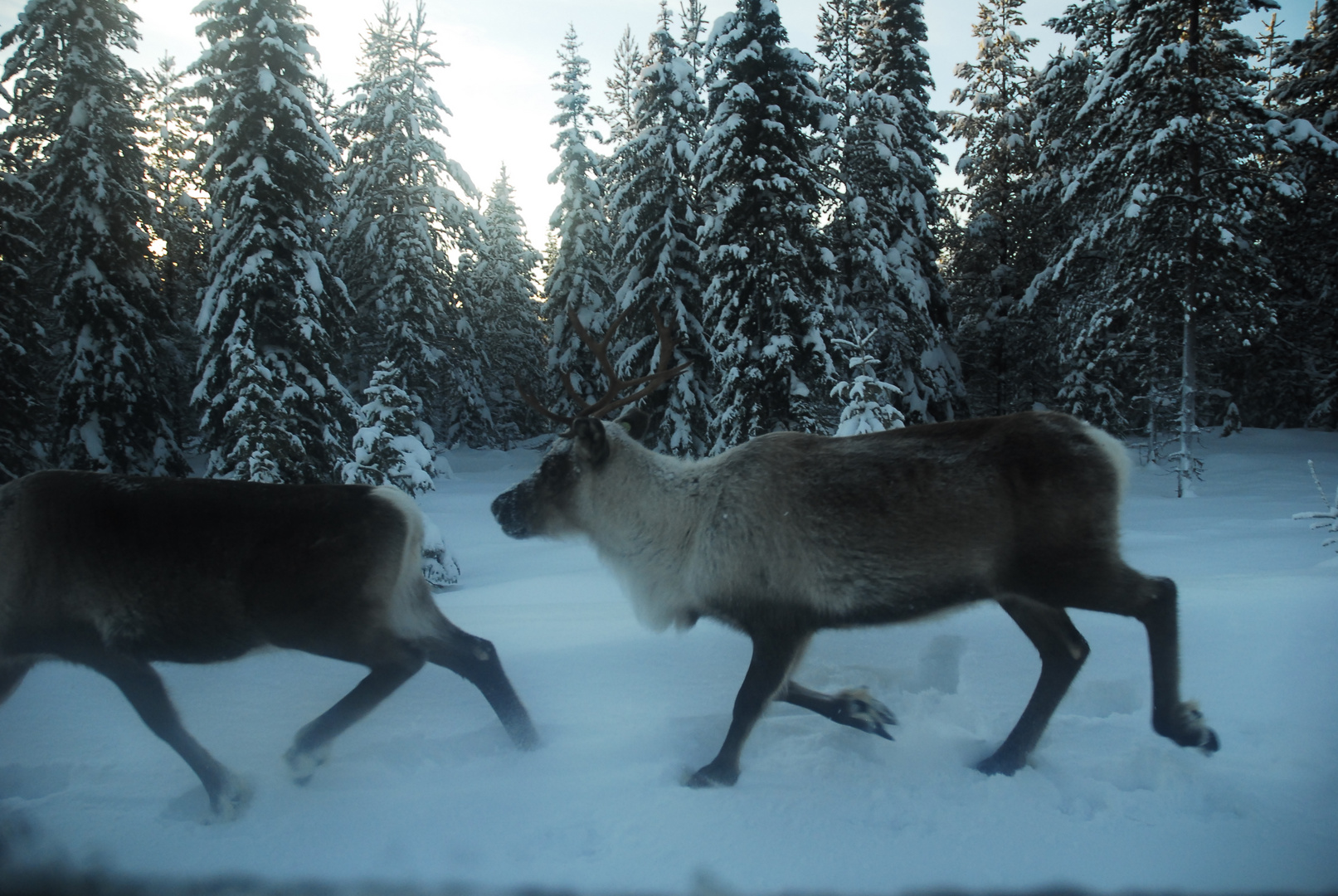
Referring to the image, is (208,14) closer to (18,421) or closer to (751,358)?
(18,421)

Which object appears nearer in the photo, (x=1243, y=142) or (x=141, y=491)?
(x=141, y=491)

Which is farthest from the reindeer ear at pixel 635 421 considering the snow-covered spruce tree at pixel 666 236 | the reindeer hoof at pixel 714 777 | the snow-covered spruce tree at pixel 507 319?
the snow-covered spruce tree at pixel 507 319

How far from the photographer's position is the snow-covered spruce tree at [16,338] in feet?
35.7

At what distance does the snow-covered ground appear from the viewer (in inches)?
93.3

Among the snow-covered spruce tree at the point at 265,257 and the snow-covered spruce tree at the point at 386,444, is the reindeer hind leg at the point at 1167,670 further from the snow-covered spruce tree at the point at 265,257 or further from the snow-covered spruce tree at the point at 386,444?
the snow-covered spruce tree at the point at 265,257

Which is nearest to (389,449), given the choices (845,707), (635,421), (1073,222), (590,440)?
(635,421)

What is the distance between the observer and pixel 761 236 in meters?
14.4

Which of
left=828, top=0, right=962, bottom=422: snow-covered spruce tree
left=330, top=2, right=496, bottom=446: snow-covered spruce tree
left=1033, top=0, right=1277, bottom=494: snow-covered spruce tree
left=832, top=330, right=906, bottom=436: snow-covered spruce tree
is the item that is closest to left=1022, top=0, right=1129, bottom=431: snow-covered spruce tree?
left=1033, top=0, right=1277, bottom=494: snow-covered spruce tree

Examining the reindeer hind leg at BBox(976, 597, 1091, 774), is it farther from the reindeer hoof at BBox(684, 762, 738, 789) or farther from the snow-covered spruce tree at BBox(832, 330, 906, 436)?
the snow-covered spruce tree at BBox(832, 330, 906, 436)

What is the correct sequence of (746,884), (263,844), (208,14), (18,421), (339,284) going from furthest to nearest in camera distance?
(339,284), (208,14), (18,421), (263,844), (746,884)

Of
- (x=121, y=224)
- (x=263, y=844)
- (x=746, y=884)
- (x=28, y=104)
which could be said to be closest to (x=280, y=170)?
(x=121, y=224)

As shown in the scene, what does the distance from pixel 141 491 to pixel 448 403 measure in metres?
26.1

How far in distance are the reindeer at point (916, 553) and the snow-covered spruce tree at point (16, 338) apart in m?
12.1

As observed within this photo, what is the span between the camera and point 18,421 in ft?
36.6
